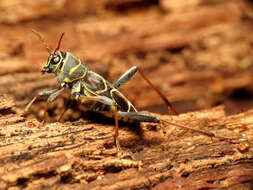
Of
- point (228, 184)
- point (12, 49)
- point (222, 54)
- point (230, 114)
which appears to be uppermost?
point (12, 49)

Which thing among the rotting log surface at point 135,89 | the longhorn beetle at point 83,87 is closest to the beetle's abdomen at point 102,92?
the longhorn beetle at point 83,87

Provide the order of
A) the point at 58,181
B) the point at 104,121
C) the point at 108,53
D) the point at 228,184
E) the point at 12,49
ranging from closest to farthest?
1. the point at 58,181
2. the point at 228,184
3. the point at 104,121
4. the point at 12,49
5. the point at 108,53

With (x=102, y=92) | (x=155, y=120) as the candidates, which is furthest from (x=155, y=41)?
(x=155, y=120)

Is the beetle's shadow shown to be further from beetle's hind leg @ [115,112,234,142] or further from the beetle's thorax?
the beetle's thorax

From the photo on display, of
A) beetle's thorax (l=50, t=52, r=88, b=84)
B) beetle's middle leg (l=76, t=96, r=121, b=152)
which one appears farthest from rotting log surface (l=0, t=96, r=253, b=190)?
beetle's thorax (l=50, t=52, r=88, b=84)

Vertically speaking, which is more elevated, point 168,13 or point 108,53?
point 168,13

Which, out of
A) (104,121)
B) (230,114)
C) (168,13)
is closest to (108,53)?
(168,13)

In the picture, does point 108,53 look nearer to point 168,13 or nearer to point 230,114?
point 168,13

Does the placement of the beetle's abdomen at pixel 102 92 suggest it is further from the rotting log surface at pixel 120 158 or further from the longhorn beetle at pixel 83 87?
the rotting log surface at pixel 120 158
